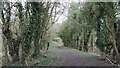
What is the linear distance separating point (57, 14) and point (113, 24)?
30.4ft

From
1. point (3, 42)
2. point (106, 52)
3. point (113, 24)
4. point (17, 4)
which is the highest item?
point (17, 4)

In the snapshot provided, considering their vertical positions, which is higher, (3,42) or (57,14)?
(57,14)

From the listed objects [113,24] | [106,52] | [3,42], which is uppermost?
[113,24]

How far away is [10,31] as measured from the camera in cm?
1240

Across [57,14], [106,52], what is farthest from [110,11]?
[57,14]

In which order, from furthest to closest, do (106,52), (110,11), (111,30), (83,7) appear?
1. (83,7)
2. (106,52)
3. (111,30)
4. (110,11)

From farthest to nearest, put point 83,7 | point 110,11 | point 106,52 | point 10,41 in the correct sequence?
point 83,7 → point 106,52 → point 10,41 → point 110,11

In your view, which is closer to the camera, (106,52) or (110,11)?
(110,11)

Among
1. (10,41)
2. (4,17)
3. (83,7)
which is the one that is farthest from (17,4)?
(83,7)

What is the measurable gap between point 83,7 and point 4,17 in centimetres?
874

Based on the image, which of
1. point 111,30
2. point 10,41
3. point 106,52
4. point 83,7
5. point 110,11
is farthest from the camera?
point 83,7

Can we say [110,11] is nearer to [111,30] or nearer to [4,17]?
[111,30]

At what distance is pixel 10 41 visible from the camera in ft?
41.1

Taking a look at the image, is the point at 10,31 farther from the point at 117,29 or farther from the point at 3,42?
the point at 117,29
